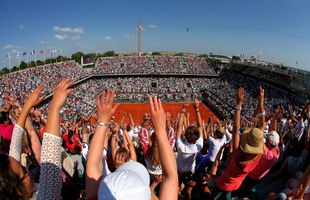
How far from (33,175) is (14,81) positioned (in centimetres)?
3376

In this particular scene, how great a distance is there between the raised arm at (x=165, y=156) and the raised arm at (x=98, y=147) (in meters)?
0.45

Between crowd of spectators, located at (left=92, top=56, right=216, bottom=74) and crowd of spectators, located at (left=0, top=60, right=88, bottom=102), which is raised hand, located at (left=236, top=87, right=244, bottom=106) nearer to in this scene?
crowd of spectators, located at (left=0, top=60, right=88, bottom=102)

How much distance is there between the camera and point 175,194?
2135 mm

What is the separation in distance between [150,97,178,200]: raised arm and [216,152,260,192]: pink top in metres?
1.65

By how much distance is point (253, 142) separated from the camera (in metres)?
3.19

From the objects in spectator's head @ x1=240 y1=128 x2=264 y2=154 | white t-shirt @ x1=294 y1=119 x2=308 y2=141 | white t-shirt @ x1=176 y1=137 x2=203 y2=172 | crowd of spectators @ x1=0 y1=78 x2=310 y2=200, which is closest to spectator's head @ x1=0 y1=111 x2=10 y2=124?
crowd of spectators @ x1=0 y1=78 x2=310 y2=200

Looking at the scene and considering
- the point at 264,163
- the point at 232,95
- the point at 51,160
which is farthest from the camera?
the point at 232,95

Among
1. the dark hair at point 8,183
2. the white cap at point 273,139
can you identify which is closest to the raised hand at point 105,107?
the dark hair at point 8,183

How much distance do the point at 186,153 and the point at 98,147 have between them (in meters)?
2.75

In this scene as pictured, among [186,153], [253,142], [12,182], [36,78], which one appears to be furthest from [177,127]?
[36,78]

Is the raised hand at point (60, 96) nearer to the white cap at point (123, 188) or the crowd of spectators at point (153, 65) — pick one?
the white cap at point (123, 188)

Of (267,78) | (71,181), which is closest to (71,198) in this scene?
(71,181)

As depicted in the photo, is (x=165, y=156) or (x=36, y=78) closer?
(x=165, y=156)

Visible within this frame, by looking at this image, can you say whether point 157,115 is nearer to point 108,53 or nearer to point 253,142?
point 253,142
